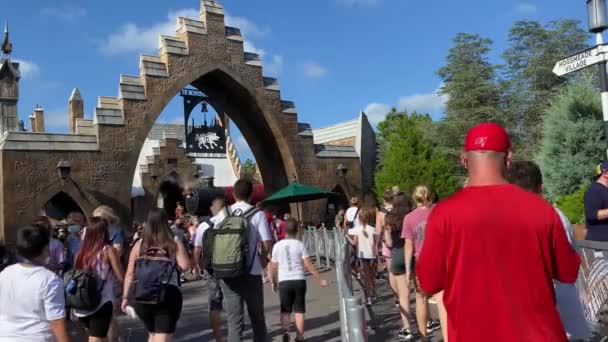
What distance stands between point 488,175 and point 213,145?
22.1 m

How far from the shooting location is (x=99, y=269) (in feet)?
19.4

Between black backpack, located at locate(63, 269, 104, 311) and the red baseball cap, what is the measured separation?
401cm

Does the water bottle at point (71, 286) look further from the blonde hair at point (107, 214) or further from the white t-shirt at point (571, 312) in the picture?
the white t-shirt at point (571, 312)

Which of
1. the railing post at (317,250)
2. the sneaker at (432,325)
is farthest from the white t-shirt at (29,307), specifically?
the railing post at (317,250)

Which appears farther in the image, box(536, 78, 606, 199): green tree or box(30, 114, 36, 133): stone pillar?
box(30, 114, 36, 133): stone pillar

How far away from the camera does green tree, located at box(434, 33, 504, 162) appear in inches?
1168

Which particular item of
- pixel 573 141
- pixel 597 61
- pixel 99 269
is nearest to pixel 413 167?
pixel 573 141

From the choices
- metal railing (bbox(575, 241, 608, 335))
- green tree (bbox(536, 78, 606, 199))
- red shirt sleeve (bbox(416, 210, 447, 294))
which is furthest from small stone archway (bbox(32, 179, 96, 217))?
red shirt sleeve (bbox(416, 210, 447, 294))

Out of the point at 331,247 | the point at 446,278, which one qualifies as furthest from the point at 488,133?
the point at 331,247

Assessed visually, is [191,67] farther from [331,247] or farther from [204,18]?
[331,247]

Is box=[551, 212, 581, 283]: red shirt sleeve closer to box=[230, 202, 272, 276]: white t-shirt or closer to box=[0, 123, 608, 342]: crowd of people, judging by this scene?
box=[0, 123, 608, 342]: crowd of people

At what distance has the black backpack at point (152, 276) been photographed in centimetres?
559

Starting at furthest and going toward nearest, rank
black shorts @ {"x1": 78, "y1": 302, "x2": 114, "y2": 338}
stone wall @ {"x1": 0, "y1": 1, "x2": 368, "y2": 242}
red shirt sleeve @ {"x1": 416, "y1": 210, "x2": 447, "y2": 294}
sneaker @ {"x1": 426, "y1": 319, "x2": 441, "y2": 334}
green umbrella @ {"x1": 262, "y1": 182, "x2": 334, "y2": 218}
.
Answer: stone wall @ {"x1": 0, "y1": 1, "x2": 368, "y2": 242} → green umbrella @ {"x1": 262, "y1": 182, "x2": 334, "y2": 218} → sneaker @ {"x1": 426, "y1": 319, "x2": 441, "y2": 334} → black shorts @ {"x1": 78, "y1": 302, "x2": 114, "y2": 338} → red shirt sleeve @ {"x1": 416, "y1": 210, "x2": 447, "y2": 294}

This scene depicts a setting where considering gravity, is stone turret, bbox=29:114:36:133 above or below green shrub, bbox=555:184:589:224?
above
